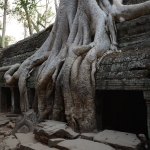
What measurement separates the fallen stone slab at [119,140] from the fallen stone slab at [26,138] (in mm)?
1334

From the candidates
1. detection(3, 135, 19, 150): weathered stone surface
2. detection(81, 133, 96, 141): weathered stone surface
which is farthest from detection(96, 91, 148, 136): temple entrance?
detection(3, 135, 19, 150): weathered stone surface

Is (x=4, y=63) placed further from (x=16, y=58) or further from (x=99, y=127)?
(x=99, y=127)

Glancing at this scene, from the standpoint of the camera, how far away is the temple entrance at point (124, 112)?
459cm

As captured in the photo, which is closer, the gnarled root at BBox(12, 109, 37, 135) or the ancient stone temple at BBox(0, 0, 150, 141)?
the ancient stone temple at BBox(0, 0, 150, 141)

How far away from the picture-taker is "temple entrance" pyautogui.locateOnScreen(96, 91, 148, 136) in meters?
4.59

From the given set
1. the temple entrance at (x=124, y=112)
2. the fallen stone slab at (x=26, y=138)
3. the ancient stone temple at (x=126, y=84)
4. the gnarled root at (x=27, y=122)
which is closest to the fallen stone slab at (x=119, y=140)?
the ancient stone temple at (x=126, y=84)

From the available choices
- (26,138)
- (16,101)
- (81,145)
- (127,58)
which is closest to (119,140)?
(81,145)

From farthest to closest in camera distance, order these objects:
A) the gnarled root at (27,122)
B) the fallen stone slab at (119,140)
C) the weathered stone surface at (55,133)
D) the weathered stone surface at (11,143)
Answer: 1. the gnarled root at (27,122)
2. the weathered stone surface at (11,143)
3. the weathered stone surface at (55,133)
4. the fallen stone slab at (119,140)

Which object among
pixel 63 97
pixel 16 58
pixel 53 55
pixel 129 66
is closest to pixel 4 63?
pixel 16 58

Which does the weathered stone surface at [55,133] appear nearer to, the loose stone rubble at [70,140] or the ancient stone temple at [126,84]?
the loose stone rubble at [70,140]

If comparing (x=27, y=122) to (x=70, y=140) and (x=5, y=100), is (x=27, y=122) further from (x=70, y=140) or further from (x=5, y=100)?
(x=5, y=100)

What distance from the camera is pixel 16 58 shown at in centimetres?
797

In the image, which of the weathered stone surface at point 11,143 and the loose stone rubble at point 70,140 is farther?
the weathered stone surface at point 11,143

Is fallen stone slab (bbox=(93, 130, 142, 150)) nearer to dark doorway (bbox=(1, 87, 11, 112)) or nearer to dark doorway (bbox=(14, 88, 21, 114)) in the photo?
dark doorway (bbox=(14, 88, 21, 114))
